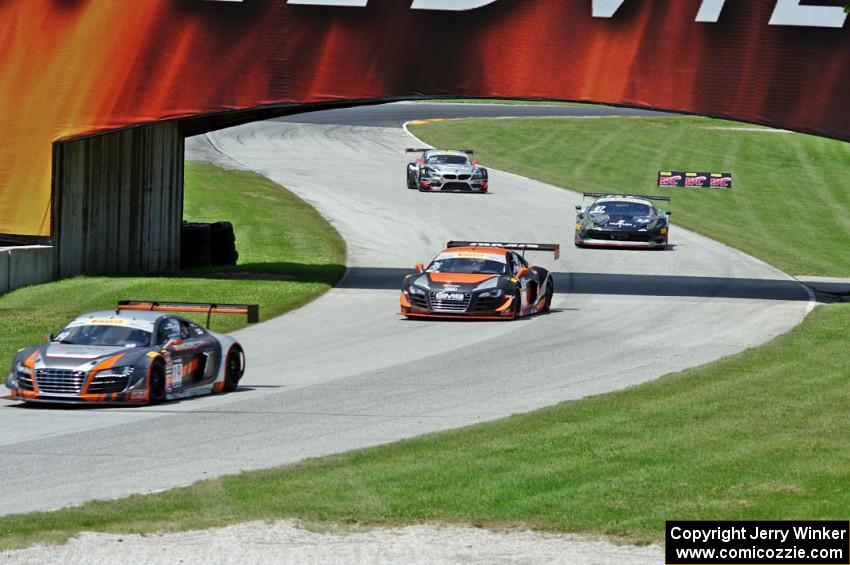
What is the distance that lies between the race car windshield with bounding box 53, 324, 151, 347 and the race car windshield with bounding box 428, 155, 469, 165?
126ft

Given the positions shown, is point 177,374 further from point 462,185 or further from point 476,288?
point 462,185

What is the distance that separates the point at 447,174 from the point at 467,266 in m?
27.5

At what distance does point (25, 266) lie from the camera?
3231 cm

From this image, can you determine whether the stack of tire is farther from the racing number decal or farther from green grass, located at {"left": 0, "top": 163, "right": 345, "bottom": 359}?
the racing number decal

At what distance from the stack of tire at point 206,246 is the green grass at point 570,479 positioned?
21148mm

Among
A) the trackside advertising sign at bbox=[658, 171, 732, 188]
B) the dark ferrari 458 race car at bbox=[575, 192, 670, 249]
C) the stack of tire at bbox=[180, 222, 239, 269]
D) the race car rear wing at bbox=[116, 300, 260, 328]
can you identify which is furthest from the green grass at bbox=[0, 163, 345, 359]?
the trackside advertising sign at bbox=[658, 171, 732, 188]

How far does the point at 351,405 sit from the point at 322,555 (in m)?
7.94

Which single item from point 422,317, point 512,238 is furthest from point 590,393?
point 512,238

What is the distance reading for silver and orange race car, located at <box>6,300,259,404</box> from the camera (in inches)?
737

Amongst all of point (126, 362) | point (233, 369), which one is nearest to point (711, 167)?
point (233, 369)

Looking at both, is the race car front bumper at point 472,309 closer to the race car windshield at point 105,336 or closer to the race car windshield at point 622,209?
the race car windshield at point 105,336

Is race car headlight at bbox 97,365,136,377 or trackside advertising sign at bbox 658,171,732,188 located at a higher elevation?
race car headlight at bbox 97,365,136,377

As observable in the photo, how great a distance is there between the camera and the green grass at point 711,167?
5025 cm

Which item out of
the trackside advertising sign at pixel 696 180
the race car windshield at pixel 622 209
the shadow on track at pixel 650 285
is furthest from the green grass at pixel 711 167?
the shadow on track at pixel 650 285
